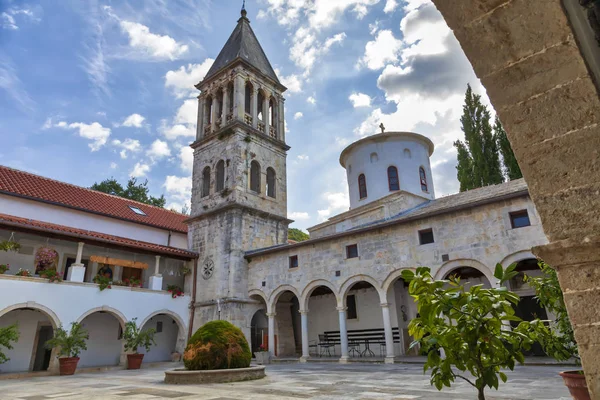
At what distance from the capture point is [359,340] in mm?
16625

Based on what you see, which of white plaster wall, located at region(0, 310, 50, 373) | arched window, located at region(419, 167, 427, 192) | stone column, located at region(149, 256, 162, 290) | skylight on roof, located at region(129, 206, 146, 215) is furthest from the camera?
skylight on roof, located at region(129, 206, 146, 215)

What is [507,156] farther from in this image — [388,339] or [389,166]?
[388,339]

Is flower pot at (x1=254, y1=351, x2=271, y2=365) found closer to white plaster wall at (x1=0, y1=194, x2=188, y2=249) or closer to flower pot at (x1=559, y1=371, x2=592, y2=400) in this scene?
white plaster wall at (x1=0, y1=194, x2=188, y2=249)

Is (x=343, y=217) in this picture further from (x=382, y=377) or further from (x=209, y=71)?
(x=209, y=71)

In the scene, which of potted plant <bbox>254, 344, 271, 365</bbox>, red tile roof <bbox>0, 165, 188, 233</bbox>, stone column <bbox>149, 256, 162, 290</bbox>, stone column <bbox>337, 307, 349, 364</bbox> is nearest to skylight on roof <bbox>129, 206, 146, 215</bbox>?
red tile roof <bbox>0, 165, 188, 233</bbox>

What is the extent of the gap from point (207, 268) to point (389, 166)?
407 inches

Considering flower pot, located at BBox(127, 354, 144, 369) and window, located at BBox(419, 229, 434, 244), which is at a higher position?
window, located at BBox(419, 229, 434, 244)

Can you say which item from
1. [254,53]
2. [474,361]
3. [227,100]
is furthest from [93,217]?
[474,361]

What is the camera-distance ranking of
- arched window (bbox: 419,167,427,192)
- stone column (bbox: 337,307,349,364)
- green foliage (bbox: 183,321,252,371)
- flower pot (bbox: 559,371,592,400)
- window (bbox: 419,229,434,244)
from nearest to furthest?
flower pot (bbox: 559,371,592,400) < green foliage (bbox: 183,321,252,371) < window (bbox: 419,229,434,244) < stone column (bbox: 337,307,349,364) < arched window (bbox: 419,167,427,192)

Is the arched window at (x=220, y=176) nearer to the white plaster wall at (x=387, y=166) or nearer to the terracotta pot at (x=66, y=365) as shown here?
the white plaster wall at (x=387, y=166)

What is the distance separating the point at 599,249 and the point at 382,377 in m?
8.16

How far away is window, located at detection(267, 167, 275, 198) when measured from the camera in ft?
70.3

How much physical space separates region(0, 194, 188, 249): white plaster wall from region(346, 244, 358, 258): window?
36.9 ft

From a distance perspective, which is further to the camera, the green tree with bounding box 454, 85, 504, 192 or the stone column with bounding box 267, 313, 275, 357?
the green tree with bounding box 454, 85, 504, 192
